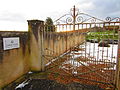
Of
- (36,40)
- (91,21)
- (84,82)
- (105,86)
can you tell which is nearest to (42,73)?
(36,40)

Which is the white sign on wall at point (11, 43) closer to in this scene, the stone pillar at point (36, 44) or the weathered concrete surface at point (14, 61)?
the weathered concrete surface at point (14, 61)

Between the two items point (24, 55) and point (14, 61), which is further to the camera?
point (24, 55)

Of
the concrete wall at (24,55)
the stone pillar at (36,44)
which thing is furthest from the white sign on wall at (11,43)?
the stone pillar at (36,44)

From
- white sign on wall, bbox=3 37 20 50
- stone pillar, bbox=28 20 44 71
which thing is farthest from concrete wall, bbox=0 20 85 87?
white sign on wall, bbox=3 37 20 50

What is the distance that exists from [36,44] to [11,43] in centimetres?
100

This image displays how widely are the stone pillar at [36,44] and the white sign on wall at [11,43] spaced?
65 cm

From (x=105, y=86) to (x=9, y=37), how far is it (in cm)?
339

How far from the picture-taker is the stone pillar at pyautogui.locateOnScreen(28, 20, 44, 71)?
3.51 metres

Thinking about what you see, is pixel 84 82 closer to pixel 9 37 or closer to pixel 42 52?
pixel 42 52

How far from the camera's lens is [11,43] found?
9.19 ft

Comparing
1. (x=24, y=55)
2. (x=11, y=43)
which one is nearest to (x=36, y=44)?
(x=24, y=55)

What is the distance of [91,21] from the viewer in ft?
9.98

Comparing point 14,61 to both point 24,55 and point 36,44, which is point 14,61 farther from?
point 36,44

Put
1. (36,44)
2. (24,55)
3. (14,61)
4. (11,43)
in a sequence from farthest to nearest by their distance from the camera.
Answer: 1. (36,44)
2. (24,55)
3. (14,61)
4. (11,43)
